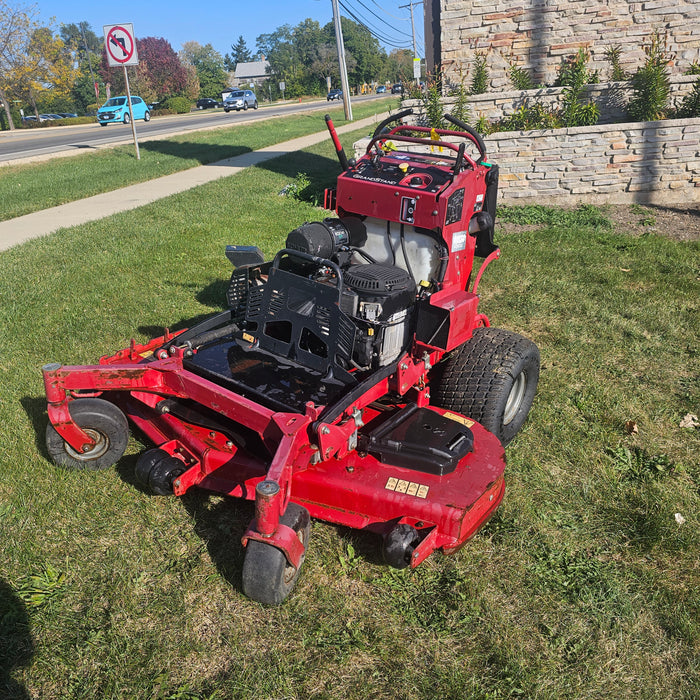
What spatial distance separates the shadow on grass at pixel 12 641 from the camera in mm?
2430

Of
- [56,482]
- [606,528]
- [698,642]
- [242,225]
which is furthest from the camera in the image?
[242,225]

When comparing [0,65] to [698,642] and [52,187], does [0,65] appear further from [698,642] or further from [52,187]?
[698,642]

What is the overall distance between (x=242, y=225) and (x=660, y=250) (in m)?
5.43

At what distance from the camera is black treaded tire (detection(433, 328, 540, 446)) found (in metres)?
3.72

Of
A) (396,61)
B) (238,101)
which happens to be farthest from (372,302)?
(396,61)

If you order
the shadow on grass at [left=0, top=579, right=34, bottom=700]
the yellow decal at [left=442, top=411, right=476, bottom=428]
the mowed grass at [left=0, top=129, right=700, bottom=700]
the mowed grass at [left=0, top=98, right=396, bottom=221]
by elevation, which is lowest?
the mowed grass at [left=0, top=129, right=700, bottom=700]

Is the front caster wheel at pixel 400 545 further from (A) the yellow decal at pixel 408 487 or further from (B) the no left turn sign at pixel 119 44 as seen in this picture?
(B) the no left turn sign at pixel 119 44

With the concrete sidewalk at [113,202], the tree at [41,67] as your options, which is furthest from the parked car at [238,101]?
the concrete sidewalk at [113,202]

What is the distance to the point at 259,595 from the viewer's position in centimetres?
271

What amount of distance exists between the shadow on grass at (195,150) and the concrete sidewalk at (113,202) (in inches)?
23.0

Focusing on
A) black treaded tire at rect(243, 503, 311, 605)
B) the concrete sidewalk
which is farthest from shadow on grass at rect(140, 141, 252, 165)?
black treaded tire at rect(243, 503, 311, 605)

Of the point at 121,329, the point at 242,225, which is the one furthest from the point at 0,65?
the point at 121,329

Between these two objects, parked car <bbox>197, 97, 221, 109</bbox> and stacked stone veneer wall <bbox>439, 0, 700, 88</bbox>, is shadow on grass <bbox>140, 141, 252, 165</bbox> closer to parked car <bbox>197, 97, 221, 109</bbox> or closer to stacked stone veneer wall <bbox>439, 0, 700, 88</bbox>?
stacked stone veneer wall <bbox>439, 0, 700, 88</bbox>

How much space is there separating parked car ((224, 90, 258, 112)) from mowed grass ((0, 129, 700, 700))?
1659 inches
